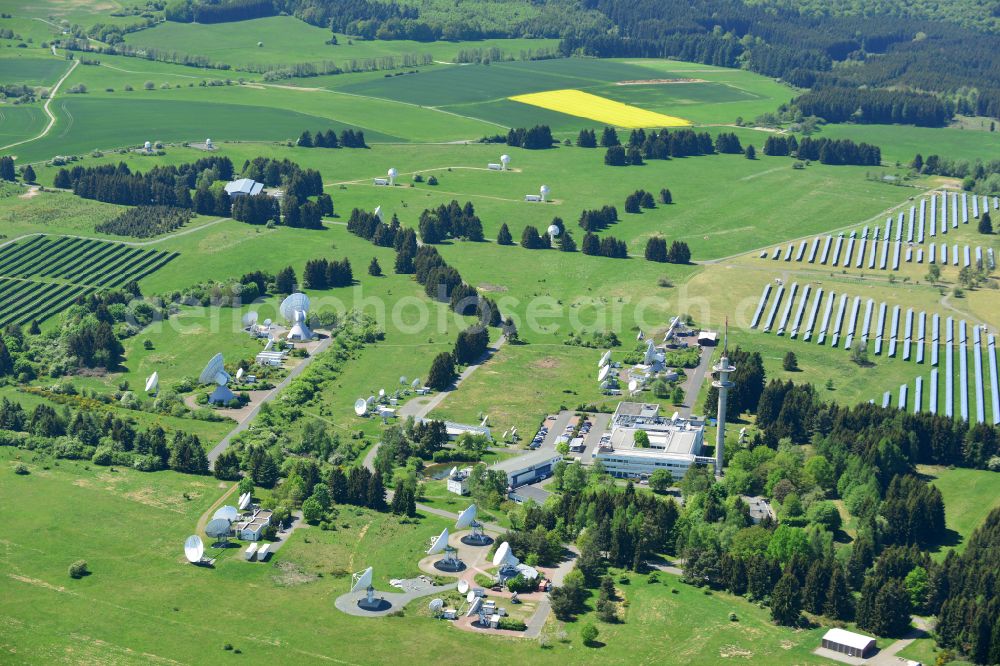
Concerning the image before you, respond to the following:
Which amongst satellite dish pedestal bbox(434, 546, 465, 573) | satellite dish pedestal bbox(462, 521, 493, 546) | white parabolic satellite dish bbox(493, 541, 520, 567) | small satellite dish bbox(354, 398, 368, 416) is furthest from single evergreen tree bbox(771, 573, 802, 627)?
small satellite dish bbox(354, 398, 368, 416)

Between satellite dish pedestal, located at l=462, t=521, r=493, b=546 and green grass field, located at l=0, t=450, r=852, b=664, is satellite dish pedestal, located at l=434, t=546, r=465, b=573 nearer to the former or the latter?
green grass field, located at l=0, t=450, r=852, b=664

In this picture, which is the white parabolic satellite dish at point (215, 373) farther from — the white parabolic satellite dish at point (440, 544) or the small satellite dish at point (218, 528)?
the white parabolic satellite dish at point (440, 544)

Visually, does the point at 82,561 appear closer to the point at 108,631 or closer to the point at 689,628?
the point at 108,631

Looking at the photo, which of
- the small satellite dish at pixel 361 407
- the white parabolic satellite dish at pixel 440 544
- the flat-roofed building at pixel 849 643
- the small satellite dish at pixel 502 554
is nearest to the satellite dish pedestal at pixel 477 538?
the white parabolic satellite dish at pixel 440 544

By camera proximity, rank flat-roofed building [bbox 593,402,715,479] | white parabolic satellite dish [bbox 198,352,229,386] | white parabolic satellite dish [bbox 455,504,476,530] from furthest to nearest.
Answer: white parabolic satellite dish [bbox 198,352,229,386]
flat-roofed building [bbox 593,402,715,479]
white parabolic satellite dish [bbox 455,504,476,530]

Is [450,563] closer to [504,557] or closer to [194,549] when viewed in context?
[504,557]
